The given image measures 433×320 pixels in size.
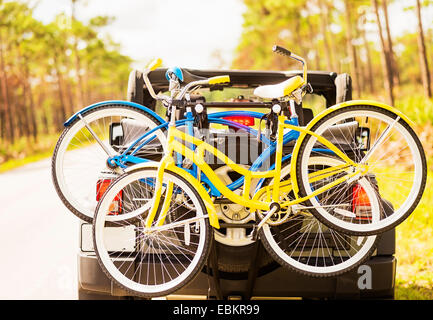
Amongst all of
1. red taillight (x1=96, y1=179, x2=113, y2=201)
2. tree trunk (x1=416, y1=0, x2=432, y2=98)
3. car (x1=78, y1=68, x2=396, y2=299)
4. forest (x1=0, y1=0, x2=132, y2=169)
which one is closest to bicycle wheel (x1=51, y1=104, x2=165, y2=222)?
red taillight (x1=96, y1=179, x2=113, y2=201)

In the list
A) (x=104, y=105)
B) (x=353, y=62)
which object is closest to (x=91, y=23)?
(x=353, y=62)

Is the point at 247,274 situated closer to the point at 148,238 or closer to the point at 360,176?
the point at 148,238

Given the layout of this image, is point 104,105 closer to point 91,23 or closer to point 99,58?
point 91,23

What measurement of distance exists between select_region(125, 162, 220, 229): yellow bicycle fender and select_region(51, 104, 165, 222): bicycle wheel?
0.22 meters

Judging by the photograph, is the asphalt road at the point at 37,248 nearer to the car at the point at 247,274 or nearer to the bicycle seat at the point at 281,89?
the car at the point at 247,274

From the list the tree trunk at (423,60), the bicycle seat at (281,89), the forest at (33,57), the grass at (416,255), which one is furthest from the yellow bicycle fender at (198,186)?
the forest at (33,57)

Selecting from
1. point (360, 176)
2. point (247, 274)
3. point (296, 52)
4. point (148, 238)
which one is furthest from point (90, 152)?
point (296, 52)

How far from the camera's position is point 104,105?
2920 millimetres

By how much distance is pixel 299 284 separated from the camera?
3.01 m

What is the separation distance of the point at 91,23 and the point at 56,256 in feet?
124

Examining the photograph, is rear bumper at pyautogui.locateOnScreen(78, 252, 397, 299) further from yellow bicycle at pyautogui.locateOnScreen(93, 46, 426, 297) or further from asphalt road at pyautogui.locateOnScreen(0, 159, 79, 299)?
asphalt road at pyautogui.locateOnScreen(0, 159, 79, 299)

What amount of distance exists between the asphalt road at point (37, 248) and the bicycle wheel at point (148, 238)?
1900 millimetres

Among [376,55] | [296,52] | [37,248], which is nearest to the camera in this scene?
[37,248]

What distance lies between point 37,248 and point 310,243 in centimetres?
435
